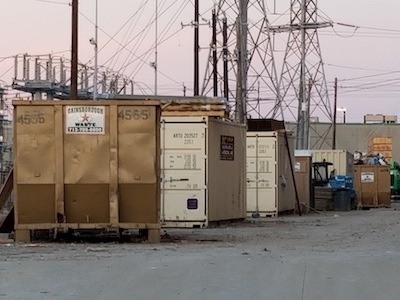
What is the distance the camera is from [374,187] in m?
44.9

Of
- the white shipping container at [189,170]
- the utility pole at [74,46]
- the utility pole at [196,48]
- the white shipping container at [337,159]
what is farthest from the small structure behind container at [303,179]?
the white shipping container at [189,170]

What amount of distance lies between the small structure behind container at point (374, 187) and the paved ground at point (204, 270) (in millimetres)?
26803

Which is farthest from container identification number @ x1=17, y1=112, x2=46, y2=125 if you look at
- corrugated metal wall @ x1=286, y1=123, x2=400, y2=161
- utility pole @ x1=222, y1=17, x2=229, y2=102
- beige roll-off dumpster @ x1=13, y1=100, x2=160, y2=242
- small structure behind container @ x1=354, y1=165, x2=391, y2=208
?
corrugated metal wall @ x1=286, y1=123, x2=400, y2=161

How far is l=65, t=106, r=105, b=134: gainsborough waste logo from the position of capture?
675 inches

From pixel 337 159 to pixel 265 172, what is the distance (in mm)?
18748

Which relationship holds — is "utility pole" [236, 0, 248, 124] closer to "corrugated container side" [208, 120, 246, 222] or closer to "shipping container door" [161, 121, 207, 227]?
"corrugated container side" [208, 120, 246, 222]

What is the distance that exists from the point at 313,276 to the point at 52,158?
22.9ft

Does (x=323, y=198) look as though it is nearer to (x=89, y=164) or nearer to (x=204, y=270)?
(x=89, y=164)

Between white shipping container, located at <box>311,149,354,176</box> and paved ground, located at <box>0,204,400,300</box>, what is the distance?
29.0 metres

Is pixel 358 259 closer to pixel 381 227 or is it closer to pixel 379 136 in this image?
pixel 381 227

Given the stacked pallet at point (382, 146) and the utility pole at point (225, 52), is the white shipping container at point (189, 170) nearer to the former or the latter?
the utility pole at point (225, 52)

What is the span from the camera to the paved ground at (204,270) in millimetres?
10727

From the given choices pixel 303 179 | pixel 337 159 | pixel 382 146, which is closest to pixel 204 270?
pixel 303 179

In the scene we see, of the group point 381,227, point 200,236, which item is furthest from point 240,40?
point 200,236
